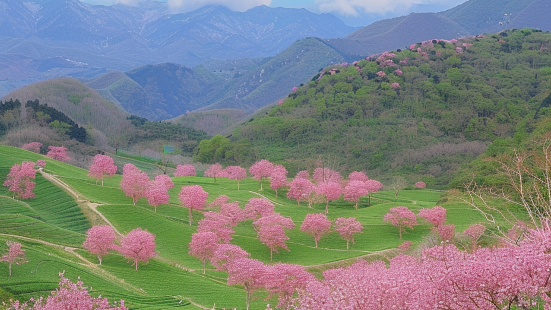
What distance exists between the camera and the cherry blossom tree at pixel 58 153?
88938 mm

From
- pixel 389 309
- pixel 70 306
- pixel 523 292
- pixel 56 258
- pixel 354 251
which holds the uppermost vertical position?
pixel 523 292

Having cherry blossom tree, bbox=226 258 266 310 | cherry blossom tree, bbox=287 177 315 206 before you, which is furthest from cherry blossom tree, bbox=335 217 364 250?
cherry blossom tree, bbox=226 258 266 310

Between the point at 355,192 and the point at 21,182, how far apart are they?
134ft

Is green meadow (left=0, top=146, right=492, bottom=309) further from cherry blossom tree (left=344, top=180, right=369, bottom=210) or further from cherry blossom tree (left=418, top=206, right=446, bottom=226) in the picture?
cherry blossom tree (left=418, top=206, right=446, bottom=226)

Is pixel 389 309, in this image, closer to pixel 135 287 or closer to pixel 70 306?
pixel 70 306

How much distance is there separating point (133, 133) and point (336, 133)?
6720 centimetres

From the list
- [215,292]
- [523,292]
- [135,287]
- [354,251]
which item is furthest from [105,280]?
[523,292]

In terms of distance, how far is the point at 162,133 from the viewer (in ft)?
502

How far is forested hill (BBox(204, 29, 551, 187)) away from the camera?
104 meters

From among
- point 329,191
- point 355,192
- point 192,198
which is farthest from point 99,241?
point 355,192

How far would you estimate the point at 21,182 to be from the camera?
190ft

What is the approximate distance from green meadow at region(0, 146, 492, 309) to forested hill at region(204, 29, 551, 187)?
1102 inches

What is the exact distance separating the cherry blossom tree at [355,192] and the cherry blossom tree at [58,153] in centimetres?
5093

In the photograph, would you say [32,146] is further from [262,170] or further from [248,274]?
[248,274]
